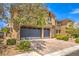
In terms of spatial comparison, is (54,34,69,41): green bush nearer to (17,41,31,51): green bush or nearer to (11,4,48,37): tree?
(11,4,48,37): tree

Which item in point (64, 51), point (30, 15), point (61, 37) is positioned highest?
point (30, 15)

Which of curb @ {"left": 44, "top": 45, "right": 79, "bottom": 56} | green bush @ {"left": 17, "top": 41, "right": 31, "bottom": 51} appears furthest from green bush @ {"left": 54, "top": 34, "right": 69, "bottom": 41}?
green bush @ {"left": 17, "top": 41, "right": 31, "bottom": 51}

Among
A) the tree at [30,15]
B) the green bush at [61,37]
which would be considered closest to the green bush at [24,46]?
the tree at [30,15]

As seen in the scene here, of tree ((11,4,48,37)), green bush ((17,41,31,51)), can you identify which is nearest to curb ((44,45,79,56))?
green bush ((17,41,31,51))

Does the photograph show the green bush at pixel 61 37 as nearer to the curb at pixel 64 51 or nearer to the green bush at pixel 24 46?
the curb at pixel 64 51

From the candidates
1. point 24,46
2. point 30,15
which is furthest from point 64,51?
point 30,15

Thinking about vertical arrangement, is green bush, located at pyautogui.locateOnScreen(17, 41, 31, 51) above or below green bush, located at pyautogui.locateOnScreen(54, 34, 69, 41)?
below

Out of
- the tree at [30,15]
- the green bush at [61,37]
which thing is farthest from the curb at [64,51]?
the tree at [30,15]

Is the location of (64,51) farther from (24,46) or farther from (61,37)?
(24,46)

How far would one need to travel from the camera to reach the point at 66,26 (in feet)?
19.2

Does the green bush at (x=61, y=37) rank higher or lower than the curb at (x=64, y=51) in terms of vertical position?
higher

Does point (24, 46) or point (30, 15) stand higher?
point (30, 15)

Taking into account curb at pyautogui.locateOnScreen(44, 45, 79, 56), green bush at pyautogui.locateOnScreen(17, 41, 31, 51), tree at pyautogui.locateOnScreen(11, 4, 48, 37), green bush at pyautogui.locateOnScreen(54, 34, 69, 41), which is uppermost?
tree at pyautogui.locateOnScreen(11, 4, 48, 37)

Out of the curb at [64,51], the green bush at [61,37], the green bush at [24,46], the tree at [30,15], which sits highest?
the tree at [30,15]
